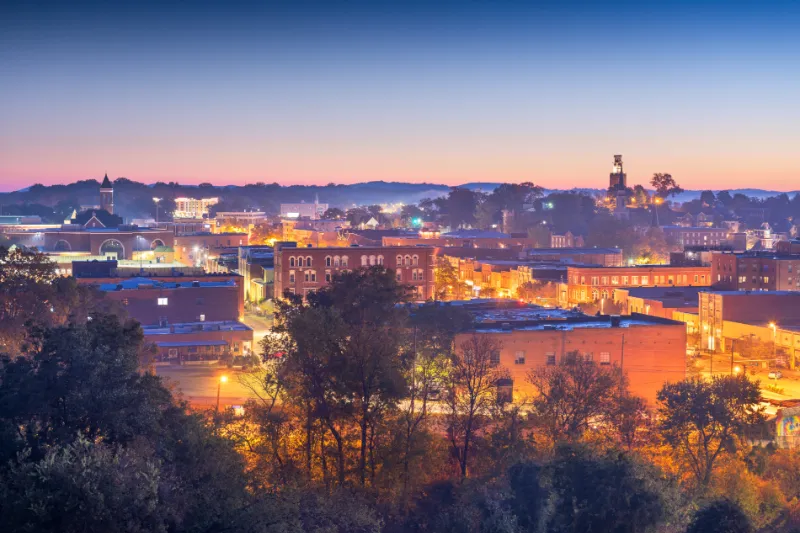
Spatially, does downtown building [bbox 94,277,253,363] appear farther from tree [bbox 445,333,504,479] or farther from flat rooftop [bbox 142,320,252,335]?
tree [bbox 445,333,504,479]

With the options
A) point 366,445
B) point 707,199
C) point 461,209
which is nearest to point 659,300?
point 366,445

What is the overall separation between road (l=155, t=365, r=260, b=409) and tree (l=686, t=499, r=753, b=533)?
1473 centimetres

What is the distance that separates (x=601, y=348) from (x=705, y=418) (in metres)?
8.05

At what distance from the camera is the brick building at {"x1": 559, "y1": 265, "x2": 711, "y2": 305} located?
5519cm

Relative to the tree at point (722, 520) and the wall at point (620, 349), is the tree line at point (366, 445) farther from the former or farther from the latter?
the wall at point (620, 349)

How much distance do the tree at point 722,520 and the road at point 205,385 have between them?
48.3ft

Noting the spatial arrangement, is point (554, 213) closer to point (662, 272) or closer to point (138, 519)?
point (662, 272)

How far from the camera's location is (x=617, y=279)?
186 ft

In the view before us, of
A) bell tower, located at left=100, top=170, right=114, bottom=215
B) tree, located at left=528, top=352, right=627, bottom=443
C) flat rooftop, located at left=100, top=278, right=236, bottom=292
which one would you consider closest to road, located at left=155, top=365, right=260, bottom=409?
flat rooftop, located at left=100, top=278, right=236, bottom=292

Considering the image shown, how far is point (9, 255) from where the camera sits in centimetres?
3238

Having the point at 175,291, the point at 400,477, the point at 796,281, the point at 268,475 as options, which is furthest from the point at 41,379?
the point at 796,281

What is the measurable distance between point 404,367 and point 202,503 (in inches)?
353

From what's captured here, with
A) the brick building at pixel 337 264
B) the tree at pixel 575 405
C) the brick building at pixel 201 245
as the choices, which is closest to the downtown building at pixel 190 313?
the brick building at pixel 337 264

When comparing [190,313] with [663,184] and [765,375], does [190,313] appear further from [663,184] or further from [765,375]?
[663,184]
